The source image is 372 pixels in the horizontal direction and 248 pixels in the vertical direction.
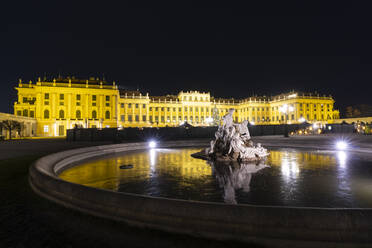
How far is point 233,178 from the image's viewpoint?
8.27 meters

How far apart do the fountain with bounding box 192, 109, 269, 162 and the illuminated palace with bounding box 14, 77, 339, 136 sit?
24907 millimetres

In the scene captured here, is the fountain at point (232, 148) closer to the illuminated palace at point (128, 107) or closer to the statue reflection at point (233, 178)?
the statue reflection at point (233, 178)

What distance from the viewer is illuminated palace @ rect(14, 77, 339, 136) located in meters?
60.3

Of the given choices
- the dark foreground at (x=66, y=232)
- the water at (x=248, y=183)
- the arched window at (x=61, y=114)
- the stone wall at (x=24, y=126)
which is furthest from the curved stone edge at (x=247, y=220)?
the arched window at (x=61, y=114)

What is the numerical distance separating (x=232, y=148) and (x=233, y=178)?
437cm

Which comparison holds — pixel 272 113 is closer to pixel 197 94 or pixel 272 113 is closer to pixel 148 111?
pixel 197 94

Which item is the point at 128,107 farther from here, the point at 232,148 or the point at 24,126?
the point at 232,148

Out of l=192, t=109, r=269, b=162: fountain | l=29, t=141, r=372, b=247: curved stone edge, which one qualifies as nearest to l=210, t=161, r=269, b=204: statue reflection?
l=192, t=109, r=269, b=162: fountain

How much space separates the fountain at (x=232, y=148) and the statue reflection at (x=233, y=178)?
3.20ft

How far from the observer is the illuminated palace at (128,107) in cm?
6028

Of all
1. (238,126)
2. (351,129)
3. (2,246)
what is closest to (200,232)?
(2,246)

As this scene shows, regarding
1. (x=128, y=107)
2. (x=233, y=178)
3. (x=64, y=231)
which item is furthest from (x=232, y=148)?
(x=128, y=107)

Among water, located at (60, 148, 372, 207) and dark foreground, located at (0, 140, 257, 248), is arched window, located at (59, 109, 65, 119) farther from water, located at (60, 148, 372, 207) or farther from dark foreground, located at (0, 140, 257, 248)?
dark foreground, located at (0, 140, 257, 248)

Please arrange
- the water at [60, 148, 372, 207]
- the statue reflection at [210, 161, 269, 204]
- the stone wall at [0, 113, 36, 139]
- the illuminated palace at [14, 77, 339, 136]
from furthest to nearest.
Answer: the illuminated palace at [14, 77, 339, 136] < the stone wall at [0, 113, 36, 139] < the statue reflection at [210, 161, 269, 204] < the water at [60, 148, 372, 207]
